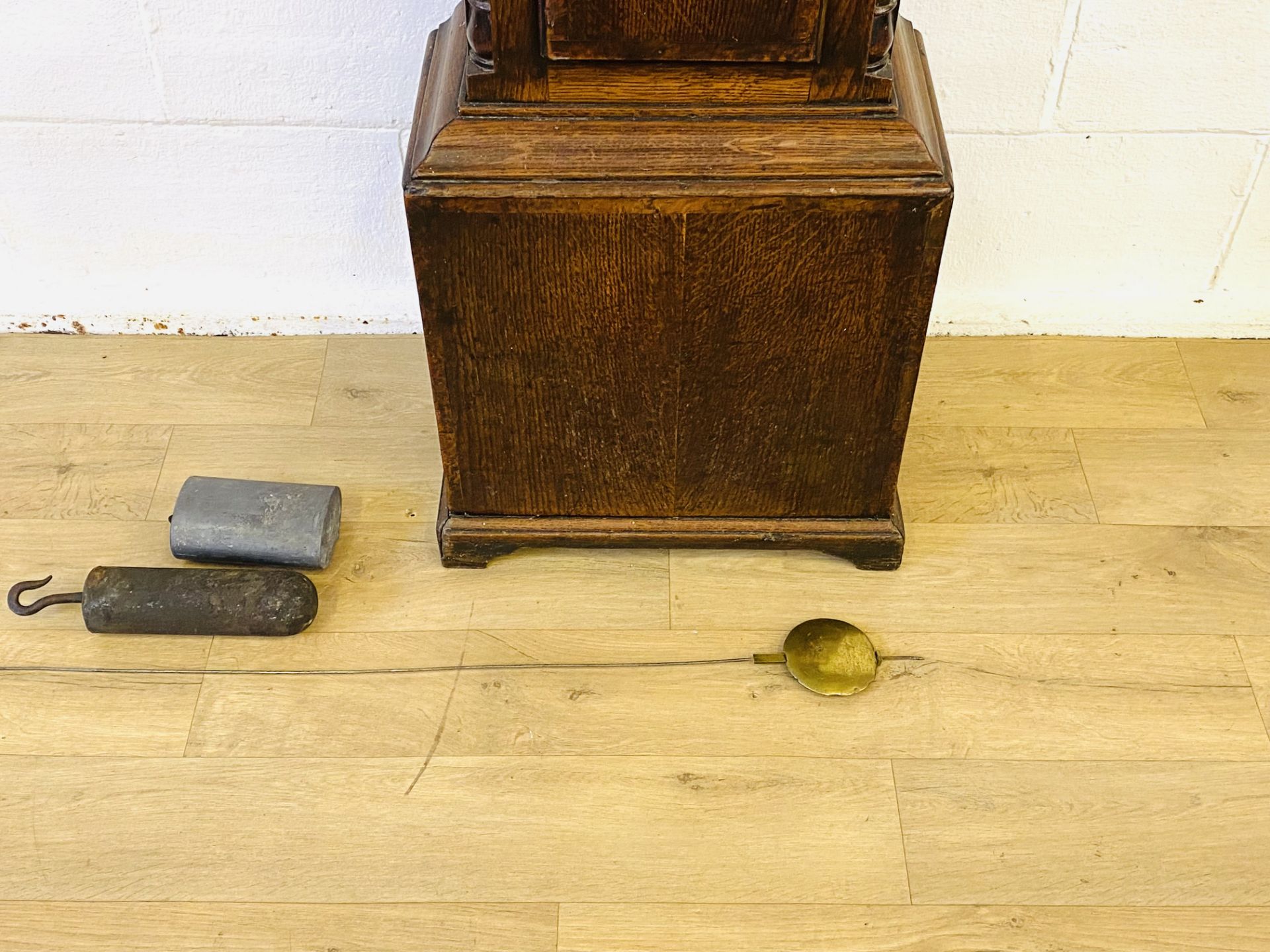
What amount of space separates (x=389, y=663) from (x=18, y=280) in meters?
0.99

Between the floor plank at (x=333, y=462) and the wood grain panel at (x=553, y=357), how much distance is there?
0.60 feet

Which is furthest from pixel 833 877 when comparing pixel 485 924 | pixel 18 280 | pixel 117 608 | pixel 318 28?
pixel 18 280

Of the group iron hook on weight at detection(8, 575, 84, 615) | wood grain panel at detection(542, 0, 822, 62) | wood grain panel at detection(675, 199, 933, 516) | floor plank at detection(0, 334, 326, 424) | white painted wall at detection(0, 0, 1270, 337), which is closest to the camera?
wood grain panel at detection(542, 0, 822, 62)

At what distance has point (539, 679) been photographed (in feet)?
5.18

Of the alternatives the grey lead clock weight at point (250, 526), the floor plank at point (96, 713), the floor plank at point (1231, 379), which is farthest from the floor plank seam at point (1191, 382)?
the floor plank at point (96, 713)

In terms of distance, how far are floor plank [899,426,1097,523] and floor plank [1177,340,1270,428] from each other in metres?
0.26

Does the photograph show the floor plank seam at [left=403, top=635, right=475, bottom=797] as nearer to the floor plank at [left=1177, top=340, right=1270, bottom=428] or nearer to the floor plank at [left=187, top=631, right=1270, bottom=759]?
the floor plank at [left=187, top=631, right=1270, bottom=759]

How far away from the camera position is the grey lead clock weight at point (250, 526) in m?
1.65

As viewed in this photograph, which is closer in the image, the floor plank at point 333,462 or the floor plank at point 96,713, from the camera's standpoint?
the floor plank at point 96,713

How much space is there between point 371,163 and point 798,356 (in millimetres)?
784

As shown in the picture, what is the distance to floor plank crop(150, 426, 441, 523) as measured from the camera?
70.9 inches

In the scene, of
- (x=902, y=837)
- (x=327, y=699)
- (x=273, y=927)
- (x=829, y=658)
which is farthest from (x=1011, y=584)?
(x=273, y=927)

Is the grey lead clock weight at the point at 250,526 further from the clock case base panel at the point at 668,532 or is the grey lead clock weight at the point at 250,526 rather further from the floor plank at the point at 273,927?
the floor plank at the point at 273,927

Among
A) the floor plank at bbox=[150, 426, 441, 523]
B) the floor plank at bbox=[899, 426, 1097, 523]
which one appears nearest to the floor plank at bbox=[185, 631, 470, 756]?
the floor plank at bbox=[150, 426, 441, 523]
